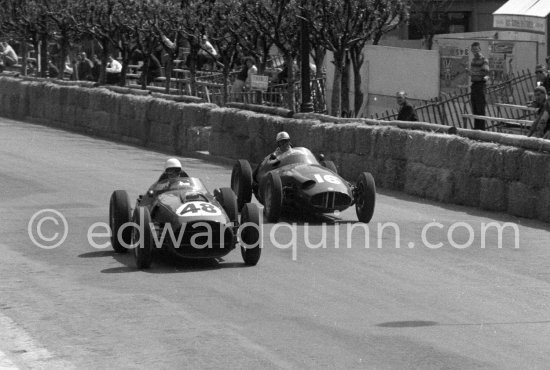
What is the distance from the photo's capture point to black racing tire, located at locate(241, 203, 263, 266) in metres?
12.3

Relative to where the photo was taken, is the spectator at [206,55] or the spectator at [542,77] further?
the spectator at [206,55]

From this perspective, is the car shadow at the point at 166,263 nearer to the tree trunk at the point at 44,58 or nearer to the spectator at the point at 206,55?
the spectator at the point at 206,55

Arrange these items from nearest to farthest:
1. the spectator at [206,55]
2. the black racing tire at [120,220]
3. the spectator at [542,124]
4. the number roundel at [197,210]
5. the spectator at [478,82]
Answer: the number roundel at [197,210], the black racing tire at [120,220], the spectator at [542,124], the spectator at [478,82], the spectator at [206,55]

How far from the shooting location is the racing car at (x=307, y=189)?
49.9ft

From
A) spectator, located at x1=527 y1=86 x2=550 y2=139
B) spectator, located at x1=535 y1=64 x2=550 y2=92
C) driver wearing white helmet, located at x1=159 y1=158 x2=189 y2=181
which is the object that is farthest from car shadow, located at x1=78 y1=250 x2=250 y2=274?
spectator, located at x1=535 y1=64 x2=550 y2=92

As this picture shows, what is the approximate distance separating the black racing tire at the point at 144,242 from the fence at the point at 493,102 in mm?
10770

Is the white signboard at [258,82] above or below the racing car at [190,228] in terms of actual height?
above

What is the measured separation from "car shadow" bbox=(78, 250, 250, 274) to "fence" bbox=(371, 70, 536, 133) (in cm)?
1013

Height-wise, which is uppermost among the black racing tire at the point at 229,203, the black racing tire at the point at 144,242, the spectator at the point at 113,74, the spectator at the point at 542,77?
the spectator at the point at 542,77

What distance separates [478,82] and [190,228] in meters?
9.98

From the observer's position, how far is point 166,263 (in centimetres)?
1280

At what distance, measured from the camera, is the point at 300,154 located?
16.3m

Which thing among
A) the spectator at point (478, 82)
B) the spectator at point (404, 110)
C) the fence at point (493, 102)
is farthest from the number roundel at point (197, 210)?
the fence at point (493, 102)

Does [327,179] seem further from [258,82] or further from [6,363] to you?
[258,82]
